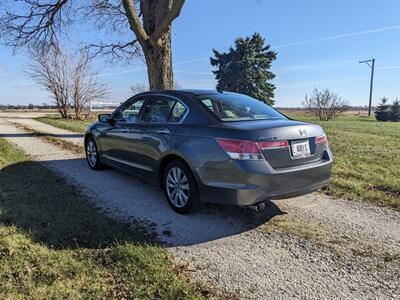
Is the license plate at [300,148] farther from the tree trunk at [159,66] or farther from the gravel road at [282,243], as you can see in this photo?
the tree trunk at [159,66]

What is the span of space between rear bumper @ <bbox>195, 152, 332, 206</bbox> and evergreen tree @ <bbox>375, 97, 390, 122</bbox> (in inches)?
1660

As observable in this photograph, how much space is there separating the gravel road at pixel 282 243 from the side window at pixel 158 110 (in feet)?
3.86

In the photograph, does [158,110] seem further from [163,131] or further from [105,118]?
[105,118]

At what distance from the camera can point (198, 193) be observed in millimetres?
4125

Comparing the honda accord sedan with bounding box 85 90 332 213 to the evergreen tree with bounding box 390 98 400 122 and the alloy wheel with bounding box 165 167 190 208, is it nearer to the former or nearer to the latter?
the alloy wheel with bounding box 165 167 190 208

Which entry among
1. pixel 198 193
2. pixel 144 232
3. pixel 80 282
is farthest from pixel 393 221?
pixel 80 282

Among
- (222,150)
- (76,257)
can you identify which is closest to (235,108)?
(222,150)

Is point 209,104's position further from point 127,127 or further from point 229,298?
point 229,298

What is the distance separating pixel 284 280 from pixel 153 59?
10.2 metres

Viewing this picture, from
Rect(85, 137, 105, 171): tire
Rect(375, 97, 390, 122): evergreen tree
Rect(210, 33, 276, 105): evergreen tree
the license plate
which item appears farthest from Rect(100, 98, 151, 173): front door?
Rect(375, 97, 390, 122): evergreen tree

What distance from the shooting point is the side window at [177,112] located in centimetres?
456

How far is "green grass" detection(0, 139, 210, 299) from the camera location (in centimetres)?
269

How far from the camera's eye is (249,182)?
3658mm

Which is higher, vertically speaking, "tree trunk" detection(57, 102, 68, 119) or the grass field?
"tree trunk" detection(57, 102, 68, 119)
